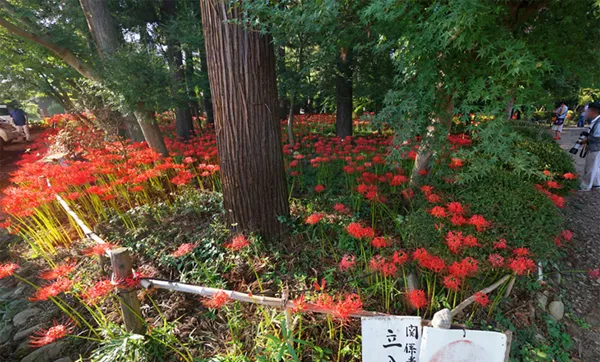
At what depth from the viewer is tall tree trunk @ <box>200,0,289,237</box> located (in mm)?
2291

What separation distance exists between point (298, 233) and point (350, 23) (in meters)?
1.91

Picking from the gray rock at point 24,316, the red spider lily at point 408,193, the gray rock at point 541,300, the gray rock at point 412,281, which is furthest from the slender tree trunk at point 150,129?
the gray rock at point 541,300

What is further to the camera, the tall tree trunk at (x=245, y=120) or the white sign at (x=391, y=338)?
the tall tree trunk at (x=245, y=120)

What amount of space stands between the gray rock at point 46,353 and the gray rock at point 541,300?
3824mm

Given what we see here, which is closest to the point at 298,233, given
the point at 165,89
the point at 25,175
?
the point at 165,89

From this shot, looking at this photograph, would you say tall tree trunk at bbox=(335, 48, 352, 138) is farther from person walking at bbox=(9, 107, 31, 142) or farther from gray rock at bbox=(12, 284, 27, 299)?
person walking at bbox=(9, 107, 31, 142)

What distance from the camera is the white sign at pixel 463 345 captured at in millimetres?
1272

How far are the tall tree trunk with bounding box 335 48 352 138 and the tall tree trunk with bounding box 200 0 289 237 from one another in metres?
3.07

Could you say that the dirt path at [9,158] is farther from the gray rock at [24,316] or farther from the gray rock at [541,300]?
the gray rock at [541,300]

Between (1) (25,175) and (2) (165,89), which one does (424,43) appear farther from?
(1) (25,175)

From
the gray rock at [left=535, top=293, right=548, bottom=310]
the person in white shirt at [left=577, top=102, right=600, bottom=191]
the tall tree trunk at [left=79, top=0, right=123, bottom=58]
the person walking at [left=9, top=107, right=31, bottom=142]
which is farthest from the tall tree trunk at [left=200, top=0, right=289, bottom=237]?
the person walking at [left=9, top=107, right=31, bottom=142]

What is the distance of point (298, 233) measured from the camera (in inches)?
107

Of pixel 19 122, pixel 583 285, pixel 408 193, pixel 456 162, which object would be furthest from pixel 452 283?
pixel 19 122

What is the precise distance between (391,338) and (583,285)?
2475mm
